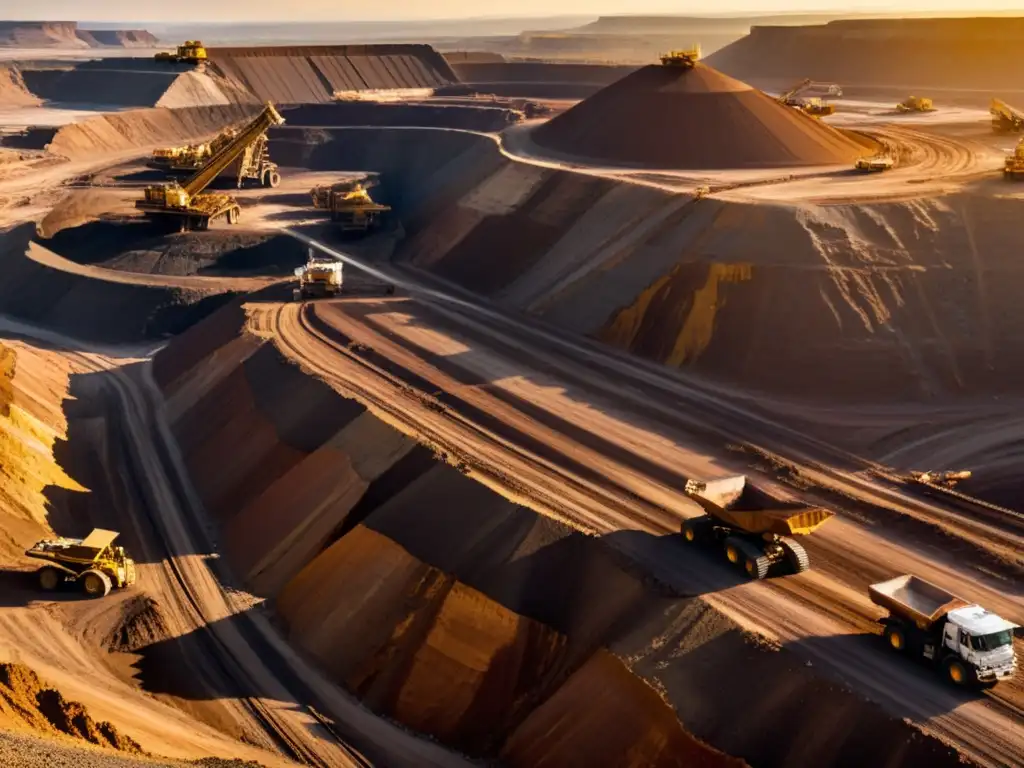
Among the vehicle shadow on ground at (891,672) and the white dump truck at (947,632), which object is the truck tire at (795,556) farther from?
the vehicle shadow on ground at (891,672)

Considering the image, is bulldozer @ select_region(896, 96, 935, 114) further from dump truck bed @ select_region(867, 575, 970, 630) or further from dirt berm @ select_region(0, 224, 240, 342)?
dump truck bed @ select_region(867, 575, 970, 630)

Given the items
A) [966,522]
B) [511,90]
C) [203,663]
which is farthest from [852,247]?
[511,90]

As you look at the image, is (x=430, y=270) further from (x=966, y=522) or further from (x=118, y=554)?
(x=966, y=522)

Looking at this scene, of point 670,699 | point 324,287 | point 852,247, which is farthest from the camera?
point 324,287

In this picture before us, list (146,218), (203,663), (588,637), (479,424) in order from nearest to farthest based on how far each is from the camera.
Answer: (588,637) → (203,663) → (479,424) → (146,218)

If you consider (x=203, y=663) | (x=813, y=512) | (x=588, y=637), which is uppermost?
(x=813, y=512)

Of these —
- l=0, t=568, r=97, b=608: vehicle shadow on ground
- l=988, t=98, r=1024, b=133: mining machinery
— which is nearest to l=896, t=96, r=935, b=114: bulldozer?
l=988, t=98, r=1024, b=133: mining machinery

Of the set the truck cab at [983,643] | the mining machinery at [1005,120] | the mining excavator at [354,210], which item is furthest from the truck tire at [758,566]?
the mining machinery at [1005,120]
